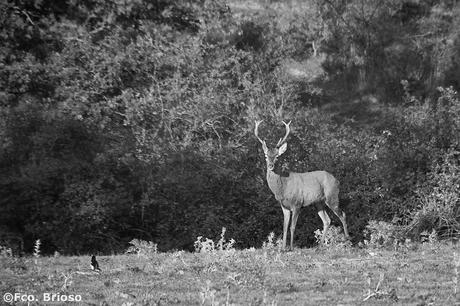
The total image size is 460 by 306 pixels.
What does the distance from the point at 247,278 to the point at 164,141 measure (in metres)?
12.8

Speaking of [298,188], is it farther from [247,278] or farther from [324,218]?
[247,278]

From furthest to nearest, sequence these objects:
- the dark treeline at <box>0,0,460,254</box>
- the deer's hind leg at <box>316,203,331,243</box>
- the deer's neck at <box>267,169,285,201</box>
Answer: the dark treeline at <box>0,0,460,254</box> → the deer's hind leg at <box>316,203,331,243</box> → the deer's neck at <box>267,169,285,201</box>

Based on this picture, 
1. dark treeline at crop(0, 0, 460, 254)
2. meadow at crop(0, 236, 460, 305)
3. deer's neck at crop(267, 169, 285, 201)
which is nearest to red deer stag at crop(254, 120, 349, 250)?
deer's neck at crop(267, 169, 285, 201)

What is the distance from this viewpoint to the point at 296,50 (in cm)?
3656

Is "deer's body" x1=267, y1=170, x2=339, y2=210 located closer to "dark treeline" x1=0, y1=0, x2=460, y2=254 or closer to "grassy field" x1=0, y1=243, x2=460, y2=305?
"grassy field" x1=0, y1=243, x2=460, y2=305

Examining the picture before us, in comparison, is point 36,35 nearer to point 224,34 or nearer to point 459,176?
Result: point 224,34

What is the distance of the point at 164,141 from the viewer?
72.9 ft

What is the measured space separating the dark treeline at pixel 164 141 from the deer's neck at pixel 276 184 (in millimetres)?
4991

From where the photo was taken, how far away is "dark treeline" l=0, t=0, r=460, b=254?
787 inches

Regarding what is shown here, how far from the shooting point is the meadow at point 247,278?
29.0 ft

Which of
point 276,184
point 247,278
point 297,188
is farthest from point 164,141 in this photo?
point 247,278

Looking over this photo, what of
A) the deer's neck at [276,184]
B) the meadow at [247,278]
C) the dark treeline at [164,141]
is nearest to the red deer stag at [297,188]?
the deer's neck at [276,184]

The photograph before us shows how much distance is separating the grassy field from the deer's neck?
9.30ft

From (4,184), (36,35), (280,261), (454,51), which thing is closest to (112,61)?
(36,35)
